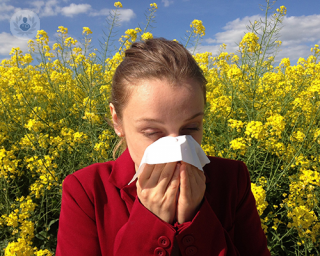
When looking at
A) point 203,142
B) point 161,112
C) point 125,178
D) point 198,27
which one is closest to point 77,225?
point 125,178

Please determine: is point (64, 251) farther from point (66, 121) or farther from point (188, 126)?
point (66, 121)

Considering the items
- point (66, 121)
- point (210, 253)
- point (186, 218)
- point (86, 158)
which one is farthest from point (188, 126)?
point (66, 121)

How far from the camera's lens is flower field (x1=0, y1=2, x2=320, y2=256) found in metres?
2.07

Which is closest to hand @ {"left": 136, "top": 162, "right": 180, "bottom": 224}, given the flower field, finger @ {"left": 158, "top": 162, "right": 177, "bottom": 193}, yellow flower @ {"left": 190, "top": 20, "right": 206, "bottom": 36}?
finger @ {"left": 158, "top": 162, "right": 177, "bottom": 193}

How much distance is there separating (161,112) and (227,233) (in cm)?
56

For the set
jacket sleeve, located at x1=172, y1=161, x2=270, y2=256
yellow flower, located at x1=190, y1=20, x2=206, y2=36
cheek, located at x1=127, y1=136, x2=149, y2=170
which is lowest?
jacket sleeve, located at x1=172, y1=161, x2=270, y2=256

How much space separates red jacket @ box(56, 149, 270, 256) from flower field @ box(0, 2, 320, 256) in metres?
0.69

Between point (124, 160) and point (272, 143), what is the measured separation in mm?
1590

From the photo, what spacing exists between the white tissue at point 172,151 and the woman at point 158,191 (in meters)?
0.04

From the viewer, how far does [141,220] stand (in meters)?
0.94

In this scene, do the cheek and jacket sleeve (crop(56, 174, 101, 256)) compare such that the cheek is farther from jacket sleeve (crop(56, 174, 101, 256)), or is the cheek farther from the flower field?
the flower field

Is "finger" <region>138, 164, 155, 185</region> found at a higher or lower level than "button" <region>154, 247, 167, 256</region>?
higher

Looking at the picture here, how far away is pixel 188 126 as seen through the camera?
100 centimetres

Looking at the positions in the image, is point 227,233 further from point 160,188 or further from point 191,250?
point 160,188
